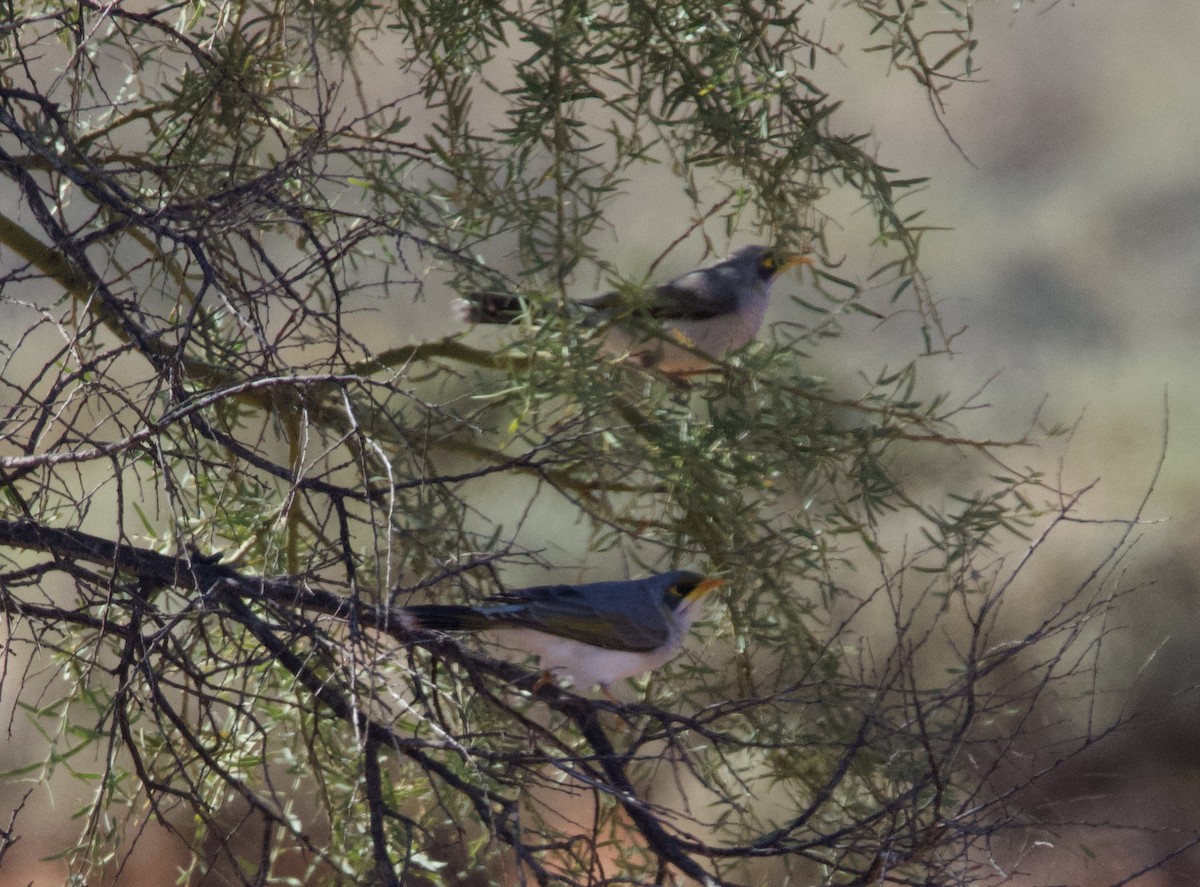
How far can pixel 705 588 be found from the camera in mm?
1999

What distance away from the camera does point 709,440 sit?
185 centimetres

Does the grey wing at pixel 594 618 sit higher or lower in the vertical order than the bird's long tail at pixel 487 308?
lower

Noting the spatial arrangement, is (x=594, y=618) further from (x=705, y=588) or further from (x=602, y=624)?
(x=705, y=588)

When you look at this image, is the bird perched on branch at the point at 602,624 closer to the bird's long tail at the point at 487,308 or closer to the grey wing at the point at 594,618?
the grey wing at the point at 594,618

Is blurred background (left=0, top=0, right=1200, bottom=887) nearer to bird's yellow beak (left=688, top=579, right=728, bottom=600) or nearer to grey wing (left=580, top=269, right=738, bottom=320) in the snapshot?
grey wing (left=580, top=269, right=738, bottom=320)

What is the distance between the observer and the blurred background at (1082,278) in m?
5.54

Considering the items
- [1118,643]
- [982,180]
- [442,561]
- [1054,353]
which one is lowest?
[442,561]

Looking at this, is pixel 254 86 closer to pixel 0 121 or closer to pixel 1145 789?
pixel 0 121

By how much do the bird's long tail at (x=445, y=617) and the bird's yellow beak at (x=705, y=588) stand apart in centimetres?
36

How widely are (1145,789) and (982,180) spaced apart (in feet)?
10.2

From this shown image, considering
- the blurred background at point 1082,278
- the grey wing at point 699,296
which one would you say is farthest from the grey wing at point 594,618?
the blurred background at point 1082,278

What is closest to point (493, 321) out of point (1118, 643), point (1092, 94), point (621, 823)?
point (621, 823)

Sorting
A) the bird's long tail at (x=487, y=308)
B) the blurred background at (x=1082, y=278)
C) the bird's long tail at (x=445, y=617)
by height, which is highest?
the blurred background at (x=1082, y=278)

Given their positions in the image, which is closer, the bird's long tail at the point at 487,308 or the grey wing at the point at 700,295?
the bird's long tail at the point at 487,308
